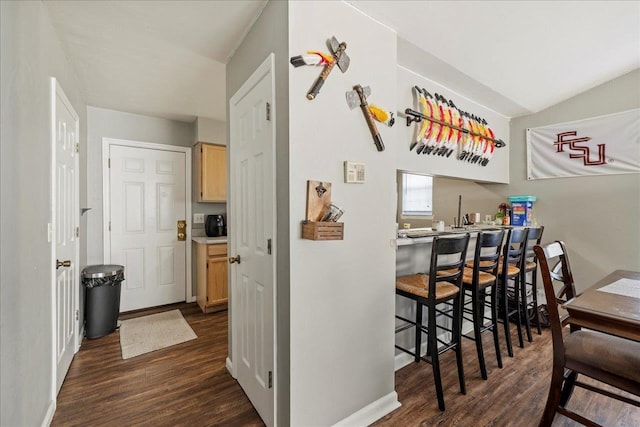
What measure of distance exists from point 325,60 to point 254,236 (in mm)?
1115

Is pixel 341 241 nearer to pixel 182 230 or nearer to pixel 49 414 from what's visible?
pixel 49 414

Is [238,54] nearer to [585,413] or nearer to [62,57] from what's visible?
[62,57]

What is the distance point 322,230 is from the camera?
1396mm

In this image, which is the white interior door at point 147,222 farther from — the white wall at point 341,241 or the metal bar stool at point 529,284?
the metal bar stool at point 529,284

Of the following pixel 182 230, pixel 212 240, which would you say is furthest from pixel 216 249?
pixel 182 230

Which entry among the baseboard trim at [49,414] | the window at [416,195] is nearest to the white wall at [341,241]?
the window at [416,195]

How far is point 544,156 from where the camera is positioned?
3.41 meters

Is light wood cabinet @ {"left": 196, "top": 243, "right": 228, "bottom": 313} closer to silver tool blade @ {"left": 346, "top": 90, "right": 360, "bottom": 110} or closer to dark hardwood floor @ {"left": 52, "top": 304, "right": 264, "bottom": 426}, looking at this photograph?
dark hardwood floor @ {"left": 52, "top": 304, "right": 264, "bottom": 426}

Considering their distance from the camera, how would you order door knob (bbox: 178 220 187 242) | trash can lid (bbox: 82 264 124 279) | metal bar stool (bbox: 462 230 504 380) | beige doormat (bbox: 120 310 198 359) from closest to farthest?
1. metal bar stool (bbox: 462 230 504 380)
2. beige doormat (bbox: 120 310 198 359)
3. trash can lid (bbox: 82 264 124 279)
4. door knob (bbox: 178 220 187 242)

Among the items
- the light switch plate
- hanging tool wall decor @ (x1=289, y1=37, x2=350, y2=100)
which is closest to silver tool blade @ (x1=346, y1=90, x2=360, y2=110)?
Answer: hanging tool wall decor @ (x1=289, y1=37, x2=350, y2=100)

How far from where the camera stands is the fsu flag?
2.89m

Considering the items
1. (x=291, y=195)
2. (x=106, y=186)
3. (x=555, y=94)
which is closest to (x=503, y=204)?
(x=555, y=94)

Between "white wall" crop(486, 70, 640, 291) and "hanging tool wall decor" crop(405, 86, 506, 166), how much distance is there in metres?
0.90

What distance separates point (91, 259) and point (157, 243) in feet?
2.26
